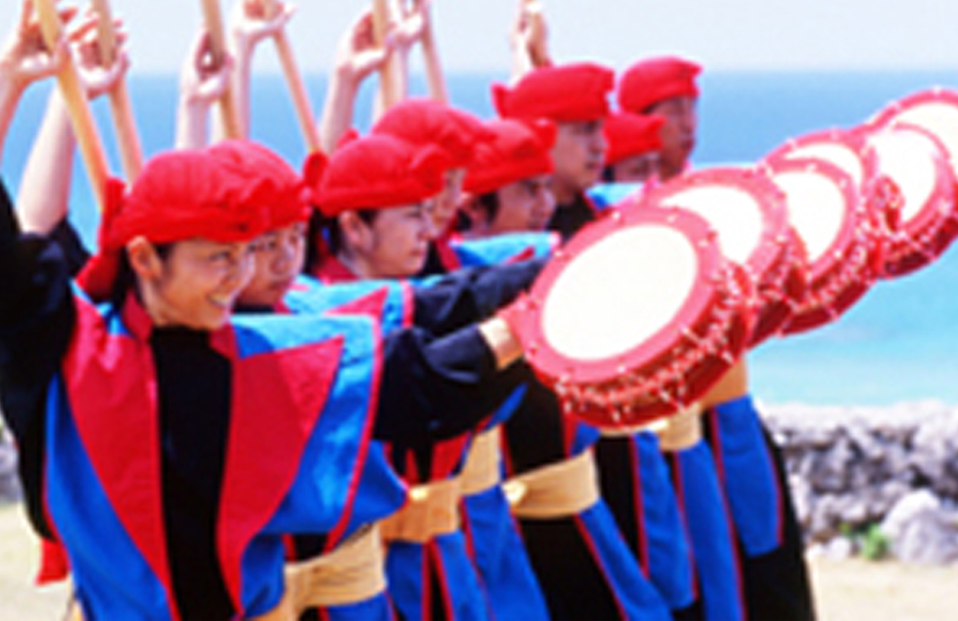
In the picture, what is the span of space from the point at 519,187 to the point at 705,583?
3.44ft

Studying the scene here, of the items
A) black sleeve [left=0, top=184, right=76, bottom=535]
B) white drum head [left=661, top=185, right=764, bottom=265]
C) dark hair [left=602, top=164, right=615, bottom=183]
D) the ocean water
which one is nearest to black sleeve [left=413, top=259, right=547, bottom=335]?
white drum head [left=661, top=185, right=764, bottom=265]

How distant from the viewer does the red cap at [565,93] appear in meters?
4.92

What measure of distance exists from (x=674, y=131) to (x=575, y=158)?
3.22ft

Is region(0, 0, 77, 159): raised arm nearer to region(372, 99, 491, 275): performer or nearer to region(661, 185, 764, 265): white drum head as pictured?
region(372, 99, 491, 275): performer

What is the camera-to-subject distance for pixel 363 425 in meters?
3.15

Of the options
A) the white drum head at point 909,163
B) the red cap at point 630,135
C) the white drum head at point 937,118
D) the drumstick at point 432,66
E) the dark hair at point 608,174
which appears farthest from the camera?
the dark hair at point 608,174

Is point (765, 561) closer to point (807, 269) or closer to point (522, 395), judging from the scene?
point (522, 395)

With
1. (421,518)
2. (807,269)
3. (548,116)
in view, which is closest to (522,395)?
(421,518)

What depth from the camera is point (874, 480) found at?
288 inches

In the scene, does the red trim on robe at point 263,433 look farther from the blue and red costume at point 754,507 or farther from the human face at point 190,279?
the blue and red costume at point 754,507

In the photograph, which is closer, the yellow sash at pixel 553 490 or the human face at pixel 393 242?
the human face at pixel 393 242

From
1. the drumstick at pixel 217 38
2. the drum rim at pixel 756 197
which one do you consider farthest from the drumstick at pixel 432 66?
the drum rim at pixel 756 197

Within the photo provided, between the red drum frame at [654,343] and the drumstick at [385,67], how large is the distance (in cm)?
142

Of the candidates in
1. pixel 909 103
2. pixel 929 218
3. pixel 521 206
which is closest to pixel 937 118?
pixel 909 103
